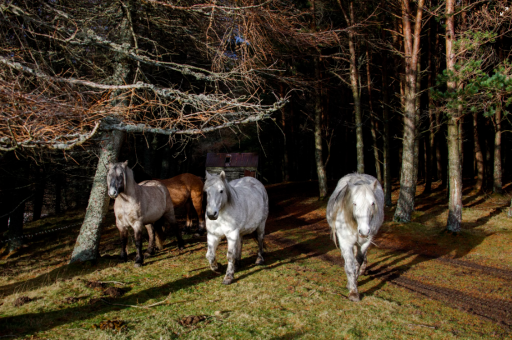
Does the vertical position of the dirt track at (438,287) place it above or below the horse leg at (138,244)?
below

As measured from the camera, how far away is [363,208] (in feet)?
16.7

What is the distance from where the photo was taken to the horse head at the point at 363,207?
4.98 metres

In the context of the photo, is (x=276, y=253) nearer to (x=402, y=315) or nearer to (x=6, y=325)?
(x=402, y=315)

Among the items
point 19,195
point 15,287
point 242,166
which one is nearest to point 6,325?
point 15,287

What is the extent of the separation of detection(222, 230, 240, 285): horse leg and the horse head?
226cm

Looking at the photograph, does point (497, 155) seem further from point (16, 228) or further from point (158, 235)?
point (16, 228)

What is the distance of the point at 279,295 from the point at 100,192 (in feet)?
16.8

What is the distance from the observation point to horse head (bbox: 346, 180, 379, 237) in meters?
4.98

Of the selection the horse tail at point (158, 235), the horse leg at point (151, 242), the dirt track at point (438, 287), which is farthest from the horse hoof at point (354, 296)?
the horse tail at point (158, 235)

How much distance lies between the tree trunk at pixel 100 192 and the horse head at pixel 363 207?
5.47 meters

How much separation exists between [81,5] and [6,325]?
25.3 ft

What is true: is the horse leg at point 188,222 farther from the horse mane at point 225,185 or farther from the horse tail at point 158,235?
the horse mane at point 225,185

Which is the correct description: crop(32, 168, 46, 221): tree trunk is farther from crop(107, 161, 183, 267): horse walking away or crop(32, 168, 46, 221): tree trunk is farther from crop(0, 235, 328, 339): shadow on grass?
crop(0, 235, 328, 339): shadow on grass

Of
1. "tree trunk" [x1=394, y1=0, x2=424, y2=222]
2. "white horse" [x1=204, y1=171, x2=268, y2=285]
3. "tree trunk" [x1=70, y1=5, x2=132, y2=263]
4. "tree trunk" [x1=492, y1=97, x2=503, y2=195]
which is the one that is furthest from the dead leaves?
"tree trunk" [x1=492, y1=97, x2=503, y2=195]
